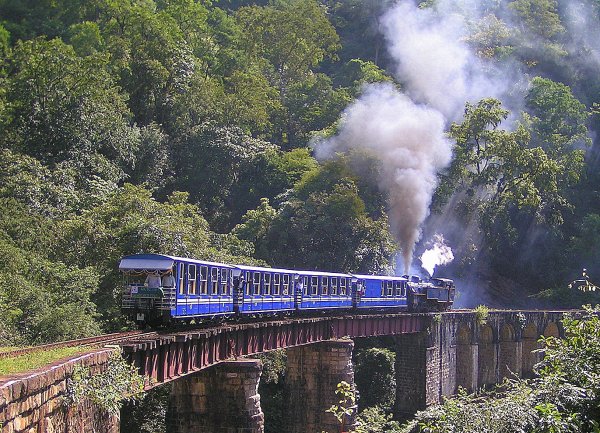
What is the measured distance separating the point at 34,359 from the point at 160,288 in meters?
8.81

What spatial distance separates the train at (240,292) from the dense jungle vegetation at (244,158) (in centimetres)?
477

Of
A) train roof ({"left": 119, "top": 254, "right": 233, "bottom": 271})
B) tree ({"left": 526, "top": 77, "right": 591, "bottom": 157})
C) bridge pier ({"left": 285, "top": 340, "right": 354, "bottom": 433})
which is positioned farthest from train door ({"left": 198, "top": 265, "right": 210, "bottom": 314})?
tree ({"left": 526, "top": 77, "right": 591, "bottom": 157})

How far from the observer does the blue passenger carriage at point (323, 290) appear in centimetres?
3397

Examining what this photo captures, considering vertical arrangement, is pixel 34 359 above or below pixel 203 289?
below

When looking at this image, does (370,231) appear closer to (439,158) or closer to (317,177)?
(317,177)

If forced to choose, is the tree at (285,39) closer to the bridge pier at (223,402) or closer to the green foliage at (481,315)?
the green foliage at (481,315)

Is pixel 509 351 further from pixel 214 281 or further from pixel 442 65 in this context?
pixel 442 65

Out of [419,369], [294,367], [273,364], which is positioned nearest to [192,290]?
[294,367]

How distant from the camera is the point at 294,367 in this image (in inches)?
1447

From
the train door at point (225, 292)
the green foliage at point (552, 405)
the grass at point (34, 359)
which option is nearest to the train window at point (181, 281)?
the train door at point (225, 292)

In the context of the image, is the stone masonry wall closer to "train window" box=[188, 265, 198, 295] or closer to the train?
the train

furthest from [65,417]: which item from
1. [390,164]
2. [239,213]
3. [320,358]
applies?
[239,213]

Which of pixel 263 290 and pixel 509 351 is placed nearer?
pixel 263 290

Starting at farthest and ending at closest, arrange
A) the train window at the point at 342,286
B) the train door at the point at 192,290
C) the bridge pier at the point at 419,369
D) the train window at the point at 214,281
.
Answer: the bridge pier at the point at 419,369, the train window at the point at 342,286, the train window at the point at 214,281, the train door at the point at 192,290
